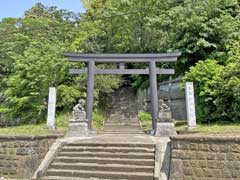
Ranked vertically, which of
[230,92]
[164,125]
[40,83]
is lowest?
[164,125]


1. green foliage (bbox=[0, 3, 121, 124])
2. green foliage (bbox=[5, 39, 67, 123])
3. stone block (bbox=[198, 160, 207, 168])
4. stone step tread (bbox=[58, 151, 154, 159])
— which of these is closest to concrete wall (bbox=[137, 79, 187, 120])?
green foliage (bbox=[0, 3, 121, 124])

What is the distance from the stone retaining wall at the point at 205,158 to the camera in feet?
24.7

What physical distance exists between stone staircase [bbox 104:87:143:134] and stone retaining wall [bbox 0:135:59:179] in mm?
5901

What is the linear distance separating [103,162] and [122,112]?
11295 mm

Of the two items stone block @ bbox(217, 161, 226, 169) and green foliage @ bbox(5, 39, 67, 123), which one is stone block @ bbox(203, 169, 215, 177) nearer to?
stone block @ bbox(217, 161, 226, 169)

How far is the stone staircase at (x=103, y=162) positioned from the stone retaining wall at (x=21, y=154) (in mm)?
707

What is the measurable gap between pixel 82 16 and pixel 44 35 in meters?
3.73

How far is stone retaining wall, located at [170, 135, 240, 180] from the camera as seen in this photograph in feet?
24.7

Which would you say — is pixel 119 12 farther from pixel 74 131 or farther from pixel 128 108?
pixel 74 131

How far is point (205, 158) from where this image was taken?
7906 mm

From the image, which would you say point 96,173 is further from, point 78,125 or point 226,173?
point 78,125

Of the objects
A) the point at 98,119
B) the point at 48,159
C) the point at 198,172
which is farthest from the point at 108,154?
the point at 98,119

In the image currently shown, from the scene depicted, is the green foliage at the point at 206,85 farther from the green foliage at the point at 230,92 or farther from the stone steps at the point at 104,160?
the stone steps at the point at 104,160

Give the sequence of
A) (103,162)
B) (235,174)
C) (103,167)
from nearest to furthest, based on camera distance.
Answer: (235,174) < (103,167) < (103,162)
